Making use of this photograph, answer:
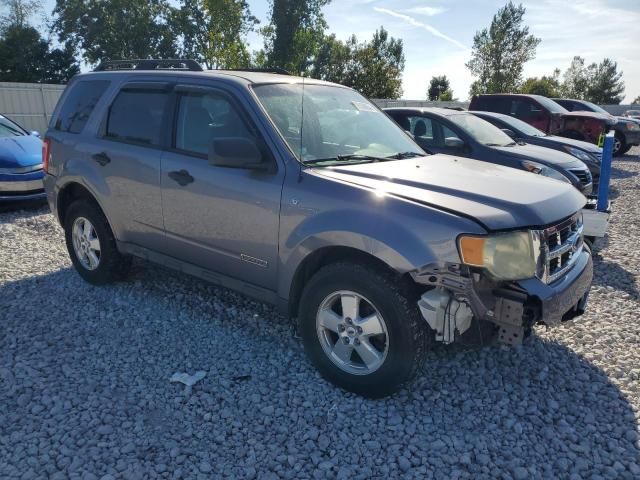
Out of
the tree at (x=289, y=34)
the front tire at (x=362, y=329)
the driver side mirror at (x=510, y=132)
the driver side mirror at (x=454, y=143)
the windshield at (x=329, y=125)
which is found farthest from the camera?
the tree at (x=289, y=34)

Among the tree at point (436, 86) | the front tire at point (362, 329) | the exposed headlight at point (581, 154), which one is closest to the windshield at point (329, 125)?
the front tire at point (362, 329)

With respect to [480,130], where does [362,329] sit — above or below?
below

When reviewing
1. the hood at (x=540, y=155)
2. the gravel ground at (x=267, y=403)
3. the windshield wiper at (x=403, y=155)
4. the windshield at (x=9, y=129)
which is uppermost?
the windshield wiper at (x=403, y=155)

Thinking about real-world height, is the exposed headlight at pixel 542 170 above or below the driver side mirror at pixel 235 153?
below

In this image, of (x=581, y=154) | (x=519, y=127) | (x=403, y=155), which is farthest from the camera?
(x=519, y=127)

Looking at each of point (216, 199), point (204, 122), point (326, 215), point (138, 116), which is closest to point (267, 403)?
point (326, 215)

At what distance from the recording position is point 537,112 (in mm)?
13078

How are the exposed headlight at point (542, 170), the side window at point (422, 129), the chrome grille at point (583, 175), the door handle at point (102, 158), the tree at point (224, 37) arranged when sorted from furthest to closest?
1. the tree at point (224, 37)
2. the side window at point (422, 129)
3. the chrome grille at point (583, 175)
4. the exposed headlight at point (542, 170)
5. the door handle at point (102, 158)

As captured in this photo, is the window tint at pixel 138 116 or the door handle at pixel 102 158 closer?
the window tint at pixel 138 116

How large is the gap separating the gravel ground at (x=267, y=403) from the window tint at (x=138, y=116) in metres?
1.44

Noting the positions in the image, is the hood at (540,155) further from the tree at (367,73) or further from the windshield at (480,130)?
the tree at (367,73)

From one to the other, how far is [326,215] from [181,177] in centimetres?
134

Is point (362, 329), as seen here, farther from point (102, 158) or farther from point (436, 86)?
point (436, 86)

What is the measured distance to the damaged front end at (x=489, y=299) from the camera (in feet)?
8.84
